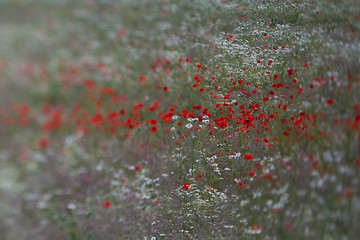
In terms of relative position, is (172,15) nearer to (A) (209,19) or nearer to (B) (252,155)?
(A) (209,19)

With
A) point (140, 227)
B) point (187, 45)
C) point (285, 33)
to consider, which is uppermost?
point (285, 33)

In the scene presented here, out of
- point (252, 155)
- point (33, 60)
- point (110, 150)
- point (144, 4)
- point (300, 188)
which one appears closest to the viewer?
point (300, 188)

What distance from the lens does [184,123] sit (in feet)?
12.7

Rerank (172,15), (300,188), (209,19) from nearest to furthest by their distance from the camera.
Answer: (300,188), (209,19), (172,15)

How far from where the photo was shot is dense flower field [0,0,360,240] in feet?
7.80

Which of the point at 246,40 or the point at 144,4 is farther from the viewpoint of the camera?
the point at 144,4

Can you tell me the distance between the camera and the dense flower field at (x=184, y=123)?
2.38 m

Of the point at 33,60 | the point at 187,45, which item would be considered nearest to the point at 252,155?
the point at 187,45

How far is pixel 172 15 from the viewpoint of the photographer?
196 inches

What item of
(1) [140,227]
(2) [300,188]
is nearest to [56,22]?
(1) [140,227]

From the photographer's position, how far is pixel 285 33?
11.3 feet

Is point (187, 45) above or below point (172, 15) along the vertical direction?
below

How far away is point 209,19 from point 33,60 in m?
2.50

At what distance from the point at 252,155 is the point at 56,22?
9.15 ft
